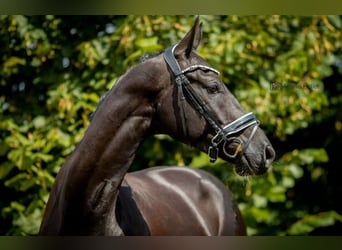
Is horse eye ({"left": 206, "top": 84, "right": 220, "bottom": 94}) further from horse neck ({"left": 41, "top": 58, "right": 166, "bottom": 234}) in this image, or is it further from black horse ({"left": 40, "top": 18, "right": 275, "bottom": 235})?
horse neck ({"left": 41, "top": 58, "right": 166, "bottom": 234})

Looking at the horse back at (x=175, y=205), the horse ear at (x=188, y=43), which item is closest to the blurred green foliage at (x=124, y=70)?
the horse back at (x=175, y=205)

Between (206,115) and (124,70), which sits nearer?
(206,115)

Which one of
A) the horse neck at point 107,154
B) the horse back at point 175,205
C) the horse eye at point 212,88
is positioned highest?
the horse eye at point 212,88

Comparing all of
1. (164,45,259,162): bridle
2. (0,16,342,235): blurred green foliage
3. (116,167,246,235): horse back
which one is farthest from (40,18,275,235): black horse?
(0,16,342,235): blurred green foliage

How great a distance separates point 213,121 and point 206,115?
0.03 meters

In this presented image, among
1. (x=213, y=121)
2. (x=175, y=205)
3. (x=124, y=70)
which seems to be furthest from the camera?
(x=124, y=70)

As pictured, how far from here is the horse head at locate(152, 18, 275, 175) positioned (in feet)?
6.26

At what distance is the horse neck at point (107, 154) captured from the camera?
190 centimetres

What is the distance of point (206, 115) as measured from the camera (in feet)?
6.32

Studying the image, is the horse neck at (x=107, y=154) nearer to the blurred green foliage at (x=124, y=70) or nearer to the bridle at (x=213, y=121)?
the bridle at (x=213, y=121)

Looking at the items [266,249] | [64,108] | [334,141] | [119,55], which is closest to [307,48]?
[334,141]

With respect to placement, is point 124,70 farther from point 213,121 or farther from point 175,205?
point 213,121

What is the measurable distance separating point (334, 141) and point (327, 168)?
10.1 inches

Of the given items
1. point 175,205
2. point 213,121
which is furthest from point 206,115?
point 175,205
